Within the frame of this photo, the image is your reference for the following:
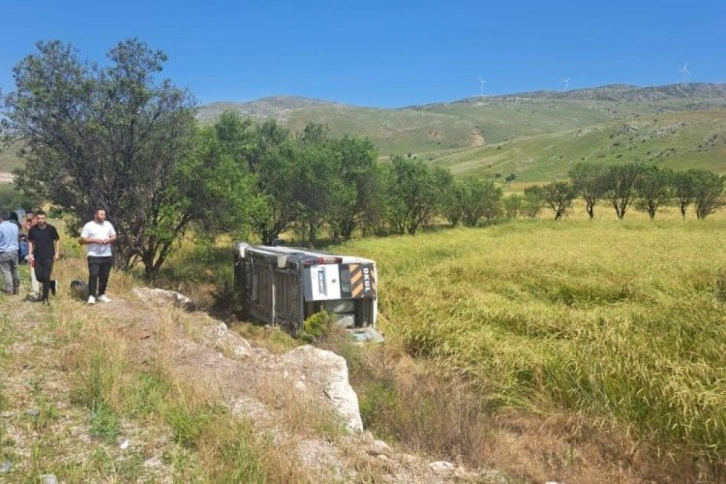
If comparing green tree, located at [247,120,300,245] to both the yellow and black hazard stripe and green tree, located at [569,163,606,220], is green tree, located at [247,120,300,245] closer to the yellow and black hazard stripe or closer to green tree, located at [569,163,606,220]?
the yellow and black hazard stripe

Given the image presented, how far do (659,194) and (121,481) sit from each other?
162ft

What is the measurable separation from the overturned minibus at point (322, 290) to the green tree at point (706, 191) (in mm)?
40536

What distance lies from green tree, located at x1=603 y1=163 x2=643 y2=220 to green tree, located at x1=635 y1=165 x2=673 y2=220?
499 mm

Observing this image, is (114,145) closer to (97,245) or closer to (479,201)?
(97,245)

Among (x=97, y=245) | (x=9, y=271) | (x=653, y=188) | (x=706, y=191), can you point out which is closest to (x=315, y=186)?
(x=9, y=271)

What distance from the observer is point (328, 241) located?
31.8 metres

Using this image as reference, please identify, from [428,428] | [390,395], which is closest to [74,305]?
[390,395]

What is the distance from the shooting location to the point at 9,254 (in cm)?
1062

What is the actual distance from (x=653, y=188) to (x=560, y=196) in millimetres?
7358

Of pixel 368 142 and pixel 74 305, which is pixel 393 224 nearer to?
pixel 368 142

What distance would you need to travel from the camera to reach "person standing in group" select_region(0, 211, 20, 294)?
416 inches

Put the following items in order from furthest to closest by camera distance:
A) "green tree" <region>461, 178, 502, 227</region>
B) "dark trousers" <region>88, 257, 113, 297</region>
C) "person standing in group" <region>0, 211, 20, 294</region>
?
"green tree" <region>461, 178, 502, 227</region> → "person standing in group" <region>0, 211, 20, 294</region> → "dark trousers" <region>88, 257, 113, 297</region>

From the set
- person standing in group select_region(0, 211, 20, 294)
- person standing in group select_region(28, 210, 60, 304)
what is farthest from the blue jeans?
person standing in group select_region(28, 210, 60, 304)

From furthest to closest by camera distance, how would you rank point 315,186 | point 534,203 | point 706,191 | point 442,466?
point 534,203 < point 706,191 < point 315,186 < point 442,466
